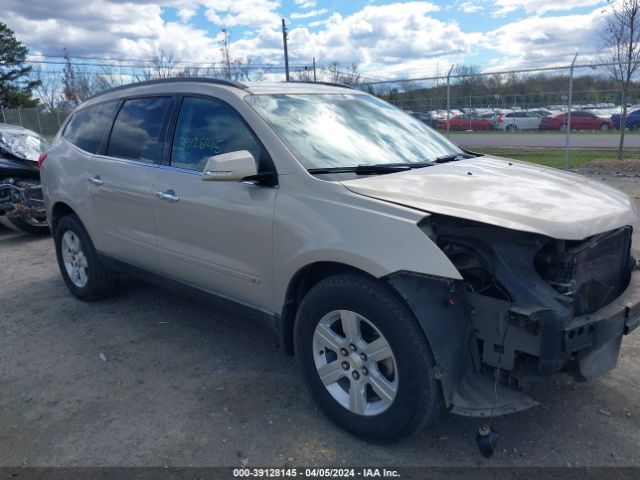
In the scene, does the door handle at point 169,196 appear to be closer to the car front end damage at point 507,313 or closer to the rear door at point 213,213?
the rear door at point 213,213

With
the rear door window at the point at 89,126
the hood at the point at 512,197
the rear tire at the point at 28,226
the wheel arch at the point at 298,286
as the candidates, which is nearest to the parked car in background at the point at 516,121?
the rear tire at the point at 28,226

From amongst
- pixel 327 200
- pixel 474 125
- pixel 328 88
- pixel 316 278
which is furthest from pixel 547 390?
pixel 474 125

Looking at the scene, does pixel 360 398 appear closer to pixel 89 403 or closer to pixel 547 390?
pixel 547 390

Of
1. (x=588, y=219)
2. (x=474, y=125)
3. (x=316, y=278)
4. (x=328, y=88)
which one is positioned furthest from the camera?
(x=474, y=125)

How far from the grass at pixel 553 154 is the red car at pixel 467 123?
0.80 m

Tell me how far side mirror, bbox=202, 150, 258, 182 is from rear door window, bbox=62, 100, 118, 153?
2.11 metres

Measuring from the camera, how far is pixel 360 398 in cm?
297

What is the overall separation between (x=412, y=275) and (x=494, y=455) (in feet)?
3.55

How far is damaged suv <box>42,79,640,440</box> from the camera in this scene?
2645 millimetres

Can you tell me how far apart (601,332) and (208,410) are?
7.30 ft

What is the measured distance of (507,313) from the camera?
2607mm

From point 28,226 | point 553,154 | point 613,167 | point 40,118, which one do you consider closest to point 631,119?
point 553,154

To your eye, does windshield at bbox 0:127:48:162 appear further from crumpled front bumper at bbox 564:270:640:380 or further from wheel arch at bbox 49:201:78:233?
crumpled front bumper at bbox 564:270:640:380

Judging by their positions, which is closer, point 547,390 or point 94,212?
point 547,390
